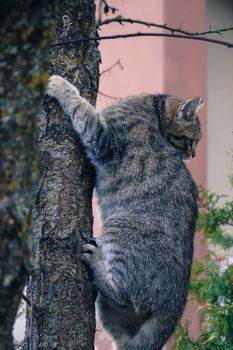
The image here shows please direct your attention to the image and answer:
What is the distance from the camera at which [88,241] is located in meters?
3.15

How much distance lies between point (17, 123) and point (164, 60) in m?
5.19

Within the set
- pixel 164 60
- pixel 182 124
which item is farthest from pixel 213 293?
pixel 164 60

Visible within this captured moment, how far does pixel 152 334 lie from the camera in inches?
136

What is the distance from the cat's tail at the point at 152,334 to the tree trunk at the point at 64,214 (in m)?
0.56

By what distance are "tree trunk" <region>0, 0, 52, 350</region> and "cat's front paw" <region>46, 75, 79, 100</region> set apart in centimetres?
172

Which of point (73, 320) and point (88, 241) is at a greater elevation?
point (88, 241)

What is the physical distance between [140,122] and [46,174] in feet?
3.70

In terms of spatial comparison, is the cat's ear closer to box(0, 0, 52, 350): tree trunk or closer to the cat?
the cat

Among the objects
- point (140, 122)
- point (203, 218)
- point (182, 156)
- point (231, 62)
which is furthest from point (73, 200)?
point (231, 62)

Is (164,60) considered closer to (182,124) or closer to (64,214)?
(182,124)

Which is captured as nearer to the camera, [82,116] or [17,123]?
[17,123]

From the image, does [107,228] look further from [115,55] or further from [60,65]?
[115,55]

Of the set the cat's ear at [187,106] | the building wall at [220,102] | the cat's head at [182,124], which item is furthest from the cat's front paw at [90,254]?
the building wall at [220,102]

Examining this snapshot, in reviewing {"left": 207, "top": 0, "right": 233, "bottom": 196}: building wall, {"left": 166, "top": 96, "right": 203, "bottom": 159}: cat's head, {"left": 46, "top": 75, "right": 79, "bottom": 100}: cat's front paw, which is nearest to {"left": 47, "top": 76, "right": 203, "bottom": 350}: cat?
{"left": 46, "top": 75, "right": 79, "bottom": 100}: cat's front paw
